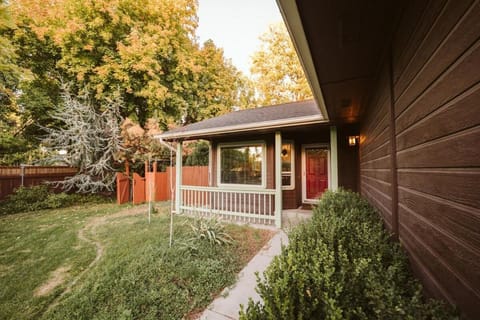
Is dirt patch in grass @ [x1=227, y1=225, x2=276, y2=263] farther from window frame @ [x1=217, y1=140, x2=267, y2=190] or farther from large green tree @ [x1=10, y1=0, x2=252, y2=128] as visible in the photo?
large green tree @ [x1=10, y1=0, x2=252, y2=128]

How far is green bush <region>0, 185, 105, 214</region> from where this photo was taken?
7.10m

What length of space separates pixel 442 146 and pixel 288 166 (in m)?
5.59

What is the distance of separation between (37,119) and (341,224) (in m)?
14.0

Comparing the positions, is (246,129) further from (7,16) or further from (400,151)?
(7,16)

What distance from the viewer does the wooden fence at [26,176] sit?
7349 mm

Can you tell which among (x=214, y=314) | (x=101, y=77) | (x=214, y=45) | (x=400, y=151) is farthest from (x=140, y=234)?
(x=214, y=45)

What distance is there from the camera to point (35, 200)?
7.70 metres

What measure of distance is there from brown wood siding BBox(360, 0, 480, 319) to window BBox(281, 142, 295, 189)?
482 centimetres

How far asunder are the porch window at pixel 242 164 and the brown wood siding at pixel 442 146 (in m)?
4.89

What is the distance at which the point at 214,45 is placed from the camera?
50.4ft

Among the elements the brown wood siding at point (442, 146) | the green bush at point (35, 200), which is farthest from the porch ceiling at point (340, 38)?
the green bush at point (35, 200)

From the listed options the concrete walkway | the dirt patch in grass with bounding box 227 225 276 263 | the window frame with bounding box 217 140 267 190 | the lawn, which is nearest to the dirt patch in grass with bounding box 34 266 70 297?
the lawn

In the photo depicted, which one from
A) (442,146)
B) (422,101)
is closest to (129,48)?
(422,101)

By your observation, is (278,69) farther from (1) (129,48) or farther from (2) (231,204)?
(2) (231,204)
